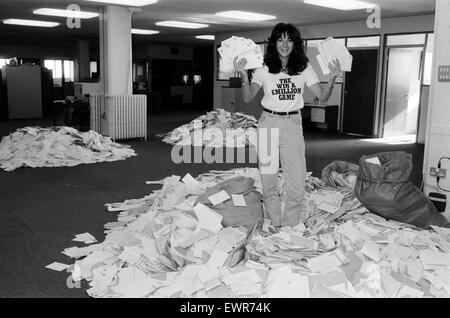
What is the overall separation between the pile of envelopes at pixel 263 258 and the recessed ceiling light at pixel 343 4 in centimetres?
544

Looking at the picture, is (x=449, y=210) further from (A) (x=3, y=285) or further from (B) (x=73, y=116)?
(B) (x=73, y=116)

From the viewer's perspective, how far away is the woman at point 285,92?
327 centimetres

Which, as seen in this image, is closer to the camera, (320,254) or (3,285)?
(3,285)

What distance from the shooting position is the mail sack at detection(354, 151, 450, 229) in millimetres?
3455

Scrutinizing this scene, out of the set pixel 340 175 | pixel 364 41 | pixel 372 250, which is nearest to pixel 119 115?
pixel 340 175

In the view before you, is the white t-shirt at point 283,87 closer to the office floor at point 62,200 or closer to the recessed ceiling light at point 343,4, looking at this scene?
the office floor at point 62,200

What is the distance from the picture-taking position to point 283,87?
3311 mm

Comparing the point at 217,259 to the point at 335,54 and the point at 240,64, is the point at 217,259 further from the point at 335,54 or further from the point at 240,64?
the point at 335,54

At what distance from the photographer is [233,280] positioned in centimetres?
261

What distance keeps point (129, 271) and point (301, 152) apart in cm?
151

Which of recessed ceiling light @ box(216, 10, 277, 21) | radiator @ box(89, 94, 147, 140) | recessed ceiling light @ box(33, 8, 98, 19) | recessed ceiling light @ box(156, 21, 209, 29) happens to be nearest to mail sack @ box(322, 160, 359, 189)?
radiator @ box(89, 94, 147, 140)

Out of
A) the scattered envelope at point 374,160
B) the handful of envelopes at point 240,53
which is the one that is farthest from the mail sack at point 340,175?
the handful of envelopes at point 240,53

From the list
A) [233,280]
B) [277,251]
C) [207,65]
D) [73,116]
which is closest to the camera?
[233,280]

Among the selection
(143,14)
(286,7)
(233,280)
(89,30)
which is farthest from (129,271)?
(89,30)
